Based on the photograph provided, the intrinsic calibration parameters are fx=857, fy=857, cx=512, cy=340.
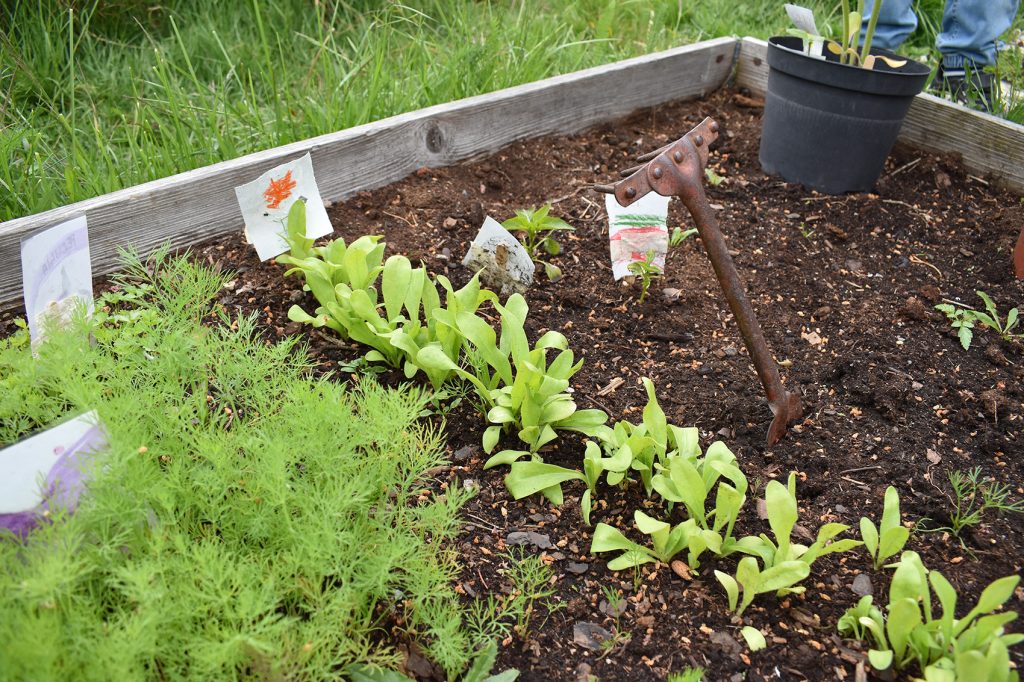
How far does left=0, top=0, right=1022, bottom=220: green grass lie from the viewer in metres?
2.38

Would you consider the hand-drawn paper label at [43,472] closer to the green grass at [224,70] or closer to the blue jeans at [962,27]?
the green grass at [224,70]

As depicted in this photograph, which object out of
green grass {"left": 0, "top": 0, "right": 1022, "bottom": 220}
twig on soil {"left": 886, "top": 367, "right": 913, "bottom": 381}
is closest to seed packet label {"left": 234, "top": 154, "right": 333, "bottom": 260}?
green grass {"left": 0, "top": 0, "right": 1022, "bottom": 220}

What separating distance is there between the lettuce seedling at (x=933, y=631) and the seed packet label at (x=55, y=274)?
1507 millimetres

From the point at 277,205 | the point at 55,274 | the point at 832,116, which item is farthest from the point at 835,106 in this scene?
the point at 55,274

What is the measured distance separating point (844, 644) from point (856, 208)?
161 centimetres

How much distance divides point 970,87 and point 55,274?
313 centimetres

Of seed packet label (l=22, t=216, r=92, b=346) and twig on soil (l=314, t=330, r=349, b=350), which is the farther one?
twig on soil (l=314, t=330, r=349, b=350)

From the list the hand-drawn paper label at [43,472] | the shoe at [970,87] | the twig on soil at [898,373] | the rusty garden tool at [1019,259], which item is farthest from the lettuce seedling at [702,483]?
the shoe at [970,87]

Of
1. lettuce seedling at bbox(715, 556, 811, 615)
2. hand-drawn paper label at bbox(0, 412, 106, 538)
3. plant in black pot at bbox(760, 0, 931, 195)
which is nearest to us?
hand-drawn paper label at bbox(0, 412, 106, 538)

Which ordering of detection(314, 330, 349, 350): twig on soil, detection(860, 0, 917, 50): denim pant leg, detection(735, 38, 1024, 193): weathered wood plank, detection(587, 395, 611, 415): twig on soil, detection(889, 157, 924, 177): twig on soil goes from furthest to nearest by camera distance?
1. detection(860, 0, 917, 50): denim pant leg
2. detection(889, 157, 924, 177): twig on soil
3. detection(735, 38, 1024, 193): weathered wood plank
4. detection(314, 330, 349, 350): twig on soil
5. detection(587, 395, 611, 415): twig on soil

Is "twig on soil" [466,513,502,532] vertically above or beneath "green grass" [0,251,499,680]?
beneath

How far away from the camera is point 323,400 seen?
135cm

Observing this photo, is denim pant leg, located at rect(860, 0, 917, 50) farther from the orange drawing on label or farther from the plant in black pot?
the orange drawing on label

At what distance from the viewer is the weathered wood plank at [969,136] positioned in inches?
107
